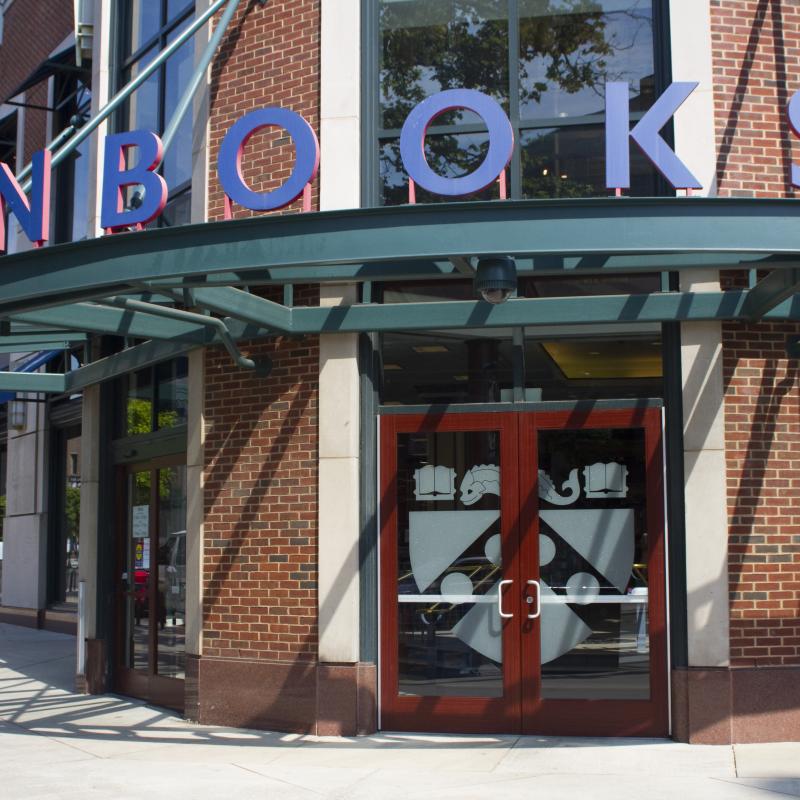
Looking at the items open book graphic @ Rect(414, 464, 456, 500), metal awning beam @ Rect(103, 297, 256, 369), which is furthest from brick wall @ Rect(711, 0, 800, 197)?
metal awning beam @ Rect(103, 297, 256, 369)

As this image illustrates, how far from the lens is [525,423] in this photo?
9180 mm

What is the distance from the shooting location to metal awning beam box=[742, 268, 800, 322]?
7737 millimetres

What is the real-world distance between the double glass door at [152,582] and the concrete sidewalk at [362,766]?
103 cm

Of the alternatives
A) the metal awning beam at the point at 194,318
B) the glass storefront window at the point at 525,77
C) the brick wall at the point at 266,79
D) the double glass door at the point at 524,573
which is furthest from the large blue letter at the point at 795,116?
the metal awning beam at the point at 194,318

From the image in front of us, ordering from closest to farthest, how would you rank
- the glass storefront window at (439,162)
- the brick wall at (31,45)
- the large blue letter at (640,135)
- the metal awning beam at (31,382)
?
the large blue letter at (640,135) < the glass storefront window at (439,162) < the metal awning beam at (31,382) < the brick wall at (31,45)

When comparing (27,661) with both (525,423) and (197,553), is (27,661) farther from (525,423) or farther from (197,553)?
(525,423)

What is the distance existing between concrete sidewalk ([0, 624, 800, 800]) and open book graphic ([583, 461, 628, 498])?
6.26 feet

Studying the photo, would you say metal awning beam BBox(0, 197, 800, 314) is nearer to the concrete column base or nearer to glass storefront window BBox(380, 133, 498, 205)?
glass storefront window BBox(380, 133, 498, 205)

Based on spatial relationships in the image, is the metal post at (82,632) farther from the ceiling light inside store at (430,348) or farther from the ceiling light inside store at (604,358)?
the ceiling light inside store at (604,358)

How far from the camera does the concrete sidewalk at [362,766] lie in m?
7.29

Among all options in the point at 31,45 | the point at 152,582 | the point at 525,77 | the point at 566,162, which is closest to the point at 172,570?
the point at 152,582

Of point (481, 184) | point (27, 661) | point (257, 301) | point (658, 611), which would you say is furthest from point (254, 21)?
point (27, 661)

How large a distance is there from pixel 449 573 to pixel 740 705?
243 cm

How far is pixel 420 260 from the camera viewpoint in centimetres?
757
